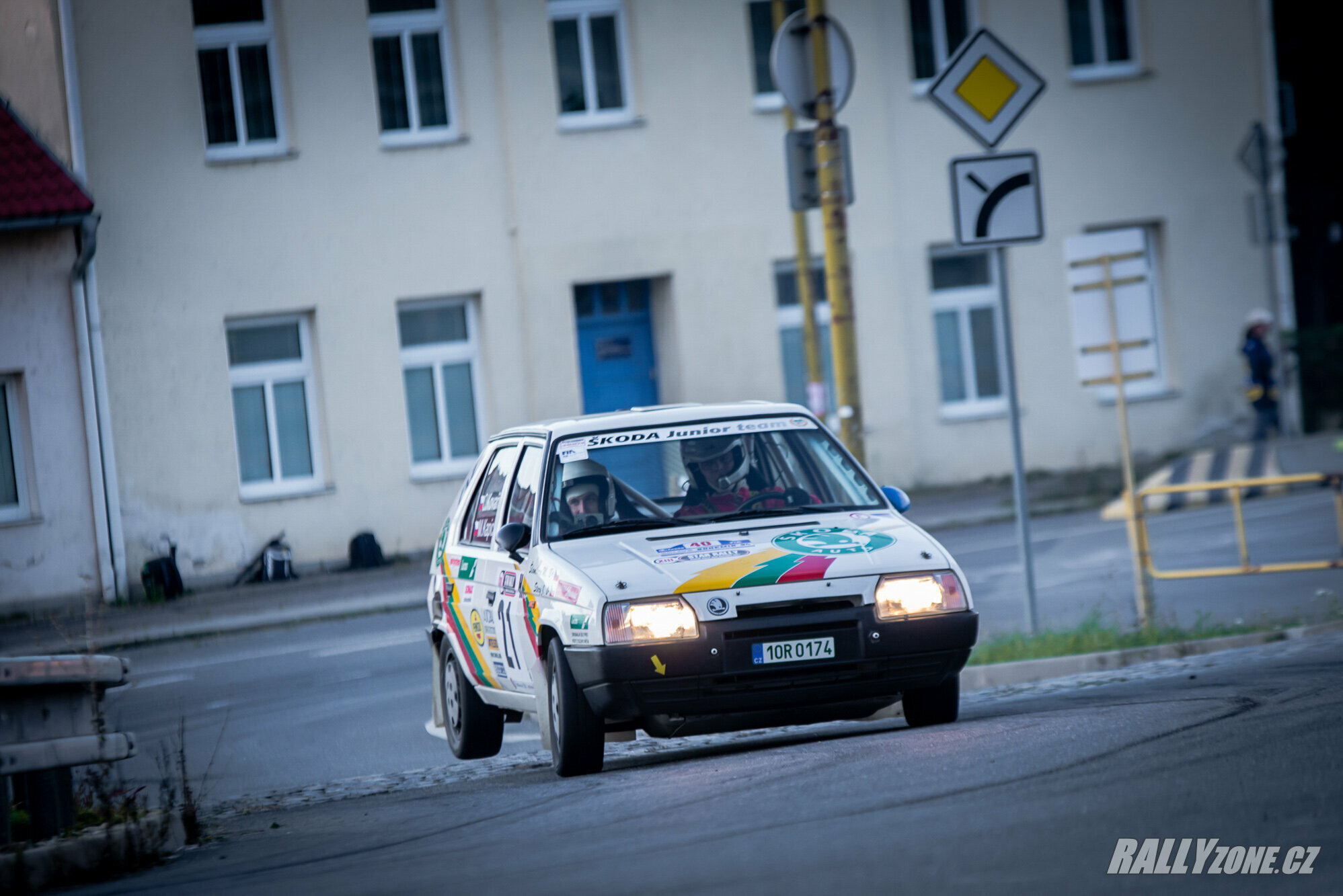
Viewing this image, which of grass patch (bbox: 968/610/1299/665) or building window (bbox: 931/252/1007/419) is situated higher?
building window (bbox: 931/252/1007/419)

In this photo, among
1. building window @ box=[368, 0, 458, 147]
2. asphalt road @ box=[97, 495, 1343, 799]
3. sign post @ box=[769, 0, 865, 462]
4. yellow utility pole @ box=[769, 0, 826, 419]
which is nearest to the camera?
asphalt road @ box=[97, 495, 1343, 799]

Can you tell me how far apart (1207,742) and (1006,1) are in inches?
849

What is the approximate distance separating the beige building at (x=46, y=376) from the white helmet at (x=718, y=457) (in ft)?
48.7

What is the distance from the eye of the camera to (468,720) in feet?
31.9

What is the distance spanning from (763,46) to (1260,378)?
28.6 ft

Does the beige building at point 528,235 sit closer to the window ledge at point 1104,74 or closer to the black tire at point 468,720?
the window ledge at point 1104,74

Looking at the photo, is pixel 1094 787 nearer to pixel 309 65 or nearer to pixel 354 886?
pixel 354 886

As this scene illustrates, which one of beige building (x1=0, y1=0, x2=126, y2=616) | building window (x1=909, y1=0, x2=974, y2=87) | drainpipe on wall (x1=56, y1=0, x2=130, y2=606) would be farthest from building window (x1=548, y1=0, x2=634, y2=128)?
beige building (x1=0, y1=0, x2=126, y2=616)

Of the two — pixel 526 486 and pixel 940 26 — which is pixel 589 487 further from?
pixel 940 26

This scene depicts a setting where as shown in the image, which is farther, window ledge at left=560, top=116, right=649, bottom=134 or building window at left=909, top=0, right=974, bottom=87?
building window at left=909, top=0, right=974, bottom=87

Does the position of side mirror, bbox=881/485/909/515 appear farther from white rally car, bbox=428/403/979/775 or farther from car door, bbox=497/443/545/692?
car door, bbox=497/443/545/692

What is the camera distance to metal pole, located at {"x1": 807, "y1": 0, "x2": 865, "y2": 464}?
12.8 meters

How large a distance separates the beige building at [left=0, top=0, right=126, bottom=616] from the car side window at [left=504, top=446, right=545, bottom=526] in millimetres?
14138

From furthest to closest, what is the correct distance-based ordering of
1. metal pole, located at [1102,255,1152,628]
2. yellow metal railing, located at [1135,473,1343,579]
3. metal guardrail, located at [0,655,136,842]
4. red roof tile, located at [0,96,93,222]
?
red roof tile, located at [0,96,93,222]
yellow metal railing, located at [1135,473,1343,579]
metal pole, located at [1102,255,1152,628]
metal guardrail, located at [0,655,136,842]
